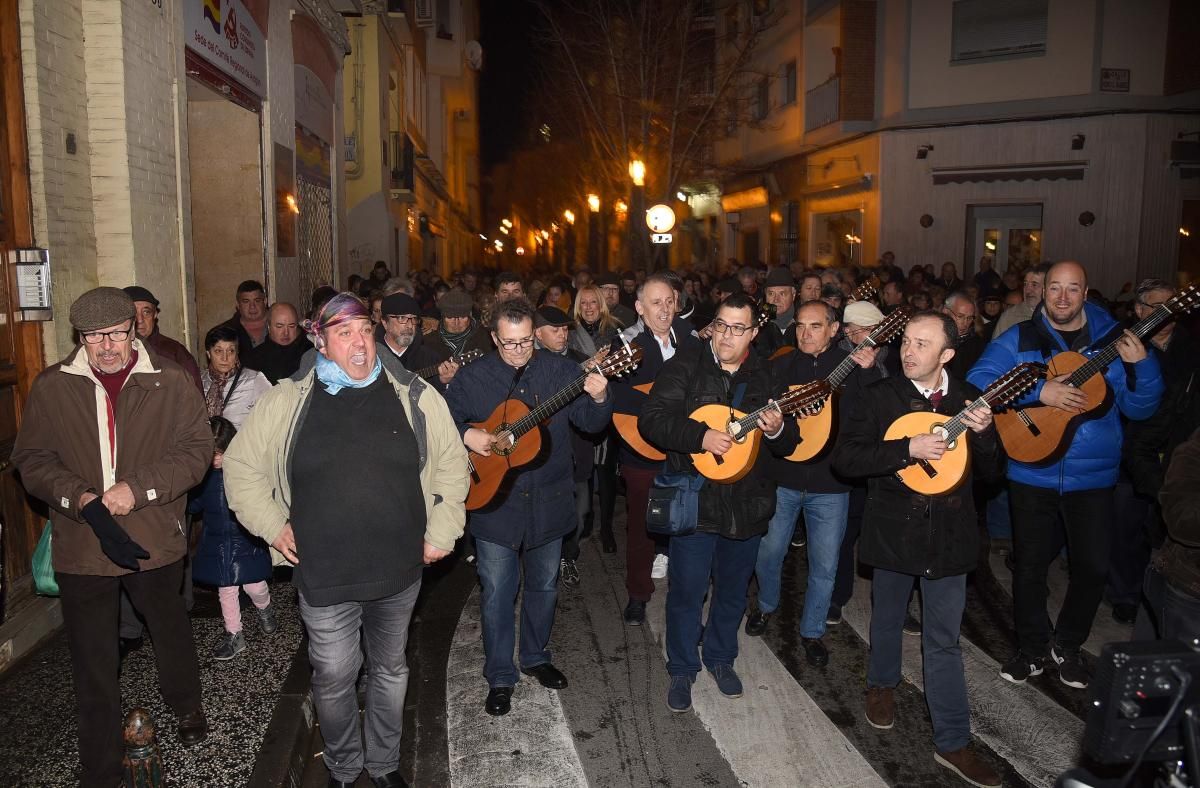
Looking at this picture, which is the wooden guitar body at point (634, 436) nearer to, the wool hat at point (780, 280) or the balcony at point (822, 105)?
the wool hat at point (780, 280)

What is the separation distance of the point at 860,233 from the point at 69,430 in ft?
72.2

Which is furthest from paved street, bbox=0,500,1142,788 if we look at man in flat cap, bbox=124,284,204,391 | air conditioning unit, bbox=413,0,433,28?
air conditioning unit, bbox=413,0,433,28

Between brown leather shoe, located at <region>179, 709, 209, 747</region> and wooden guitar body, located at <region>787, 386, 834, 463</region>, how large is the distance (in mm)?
3565

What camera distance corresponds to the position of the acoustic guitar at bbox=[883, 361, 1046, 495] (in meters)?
4.43

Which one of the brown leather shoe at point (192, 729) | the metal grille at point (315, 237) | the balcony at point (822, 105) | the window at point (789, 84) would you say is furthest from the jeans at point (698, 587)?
the window at point (789, 84)

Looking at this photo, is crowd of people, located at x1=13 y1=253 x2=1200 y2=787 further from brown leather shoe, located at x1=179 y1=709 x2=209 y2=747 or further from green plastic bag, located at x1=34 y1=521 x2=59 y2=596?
green plastic bag, located at x1=34 y1=521 x2=59 y2=596

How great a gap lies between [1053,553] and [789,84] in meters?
25.2

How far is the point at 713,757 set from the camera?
4.70 m

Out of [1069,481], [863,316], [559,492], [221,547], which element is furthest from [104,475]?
[1069,481]

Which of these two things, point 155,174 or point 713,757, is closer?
point 713,757

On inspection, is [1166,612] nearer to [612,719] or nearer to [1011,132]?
[612,719]

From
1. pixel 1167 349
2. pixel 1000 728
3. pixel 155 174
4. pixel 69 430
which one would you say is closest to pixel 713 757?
pixel 1000 728

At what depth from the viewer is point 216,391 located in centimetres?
586

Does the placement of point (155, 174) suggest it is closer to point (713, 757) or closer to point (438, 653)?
point (438, 653)
